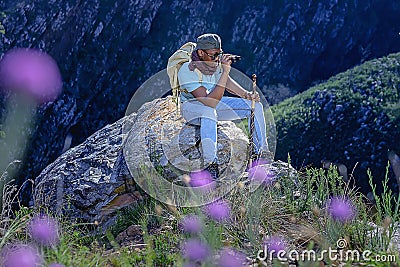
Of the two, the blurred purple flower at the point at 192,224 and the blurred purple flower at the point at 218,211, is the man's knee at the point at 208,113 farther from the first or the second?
the blurred purple flower at the point at 192,224

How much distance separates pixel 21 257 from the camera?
9.85 feet

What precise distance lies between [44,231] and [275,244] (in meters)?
1.36

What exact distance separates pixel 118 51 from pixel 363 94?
9.17m

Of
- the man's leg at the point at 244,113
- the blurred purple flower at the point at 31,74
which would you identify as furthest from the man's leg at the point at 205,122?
the blurred purple flower at the point at 31,74

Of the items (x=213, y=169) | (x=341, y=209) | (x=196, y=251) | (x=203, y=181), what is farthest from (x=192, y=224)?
(x=213, y=169)

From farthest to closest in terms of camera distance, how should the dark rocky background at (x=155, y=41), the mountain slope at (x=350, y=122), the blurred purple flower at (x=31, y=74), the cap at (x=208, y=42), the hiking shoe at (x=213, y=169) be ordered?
the dark rocky background at (x=155, y=41) < the blurred purple flower at (x=31, y=74) < the mountain slope at (x=350, y=122) < the cap at (x=208, y=42) < the hiking shoe at (x=213, y=169)

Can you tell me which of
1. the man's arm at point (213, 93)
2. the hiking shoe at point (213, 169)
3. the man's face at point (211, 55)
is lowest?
the hiking shoe at point (213, 169)

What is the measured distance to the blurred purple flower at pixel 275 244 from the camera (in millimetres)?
3342

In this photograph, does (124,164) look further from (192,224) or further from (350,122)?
Answer: (350,122)

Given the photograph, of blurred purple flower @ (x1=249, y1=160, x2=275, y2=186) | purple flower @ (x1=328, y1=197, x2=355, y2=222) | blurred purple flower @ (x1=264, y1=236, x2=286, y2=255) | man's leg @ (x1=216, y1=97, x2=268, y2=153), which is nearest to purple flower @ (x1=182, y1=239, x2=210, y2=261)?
blurred purple flower @ (x1=264, y1=236, x2=286, y2=255)

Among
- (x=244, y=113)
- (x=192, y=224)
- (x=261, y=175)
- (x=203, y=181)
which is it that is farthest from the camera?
(x=244, y=113)

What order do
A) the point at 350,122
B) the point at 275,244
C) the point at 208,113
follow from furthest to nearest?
the point at 350,122, the point at 208,113, the point at 275,244

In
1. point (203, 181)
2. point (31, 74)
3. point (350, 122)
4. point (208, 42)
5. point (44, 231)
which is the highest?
point (208, 42)

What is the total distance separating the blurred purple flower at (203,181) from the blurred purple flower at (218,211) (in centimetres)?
33
